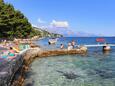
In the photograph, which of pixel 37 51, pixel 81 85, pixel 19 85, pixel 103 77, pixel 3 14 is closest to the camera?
pixel 19 85

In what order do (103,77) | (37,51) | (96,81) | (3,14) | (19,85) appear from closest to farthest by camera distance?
(19,85)
(96,81)
(103,77)
(37,51)
(3,14)

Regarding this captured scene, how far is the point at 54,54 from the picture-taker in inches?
1924

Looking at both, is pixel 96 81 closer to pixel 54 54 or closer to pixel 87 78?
pixel 87 78

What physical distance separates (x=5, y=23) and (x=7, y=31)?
5.11 metres

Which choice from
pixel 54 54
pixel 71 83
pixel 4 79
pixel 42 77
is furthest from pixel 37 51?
pixel 4 79

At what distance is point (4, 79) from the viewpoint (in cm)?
1238

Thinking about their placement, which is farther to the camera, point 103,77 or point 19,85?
point 103,77

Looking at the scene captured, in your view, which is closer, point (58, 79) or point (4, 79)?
point (4, 79)

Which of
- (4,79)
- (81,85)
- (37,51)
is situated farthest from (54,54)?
(4,79)

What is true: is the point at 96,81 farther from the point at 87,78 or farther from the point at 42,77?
the point at 42,77

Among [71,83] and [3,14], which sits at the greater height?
[3,14]

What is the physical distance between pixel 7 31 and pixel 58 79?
162ft

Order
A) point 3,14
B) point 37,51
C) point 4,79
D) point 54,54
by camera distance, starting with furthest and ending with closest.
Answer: point 3,14 → point 54,54 → point 37,51 → point 4,79

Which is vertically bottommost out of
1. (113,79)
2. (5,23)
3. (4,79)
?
(113,79)
